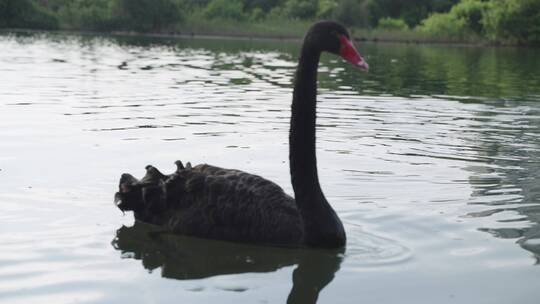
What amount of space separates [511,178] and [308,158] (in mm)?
2706

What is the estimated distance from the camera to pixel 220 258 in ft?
14.1

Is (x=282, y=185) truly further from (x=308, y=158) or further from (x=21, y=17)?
(x=21, y=17)

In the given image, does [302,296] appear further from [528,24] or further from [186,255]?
[528,24]

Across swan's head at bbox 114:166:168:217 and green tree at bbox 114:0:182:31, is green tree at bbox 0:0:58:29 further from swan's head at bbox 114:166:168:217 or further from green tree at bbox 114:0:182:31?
swan's head at bbox 114:166:168:217

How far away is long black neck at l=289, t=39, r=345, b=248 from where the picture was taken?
14.2ft

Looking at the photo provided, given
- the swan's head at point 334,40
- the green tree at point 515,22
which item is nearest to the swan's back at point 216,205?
the swan's head at point 334,40

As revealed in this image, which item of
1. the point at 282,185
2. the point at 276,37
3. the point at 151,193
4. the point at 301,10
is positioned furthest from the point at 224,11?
the point at 151,193

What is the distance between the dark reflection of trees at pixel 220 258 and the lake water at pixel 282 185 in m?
0.01

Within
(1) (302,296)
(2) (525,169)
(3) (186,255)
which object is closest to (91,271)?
(3) (186,255)

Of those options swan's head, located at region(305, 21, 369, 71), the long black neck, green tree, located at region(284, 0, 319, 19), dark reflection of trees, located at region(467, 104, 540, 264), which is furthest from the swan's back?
green tree, located at region(284, 0, 319, 19)

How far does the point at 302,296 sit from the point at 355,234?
1096mm

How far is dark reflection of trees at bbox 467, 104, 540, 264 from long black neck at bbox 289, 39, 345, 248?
1.11 meters

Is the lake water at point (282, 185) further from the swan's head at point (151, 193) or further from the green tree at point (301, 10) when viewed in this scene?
the green tree at point (301, 10)

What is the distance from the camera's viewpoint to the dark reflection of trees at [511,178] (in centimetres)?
485
